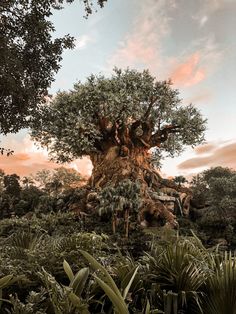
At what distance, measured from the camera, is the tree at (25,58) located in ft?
36.4

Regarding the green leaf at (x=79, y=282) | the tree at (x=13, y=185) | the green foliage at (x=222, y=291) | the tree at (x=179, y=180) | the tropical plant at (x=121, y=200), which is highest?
the tree at (x=13, y=185)

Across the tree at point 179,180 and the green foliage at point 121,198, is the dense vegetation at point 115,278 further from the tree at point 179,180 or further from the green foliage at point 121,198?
the tree at point 179,180

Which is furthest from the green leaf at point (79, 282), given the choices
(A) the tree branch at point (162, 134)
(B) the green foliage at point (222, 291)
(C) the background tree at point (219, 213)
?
(A) the tree branch at point (162, 134)

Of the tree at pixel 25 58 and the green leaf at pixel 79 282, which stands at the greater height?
the tree at pixel 25 58

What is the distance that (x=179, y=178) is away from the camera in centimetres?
4181

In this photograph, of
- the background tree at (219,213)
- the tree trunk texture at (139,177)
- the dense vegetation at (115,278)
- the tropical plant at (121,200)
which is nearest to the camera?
the dense vegetation at (115,278)

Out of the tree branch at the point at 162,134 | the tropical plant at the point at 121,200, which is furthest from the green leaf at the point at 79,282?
the tree branch at the point at 162,134

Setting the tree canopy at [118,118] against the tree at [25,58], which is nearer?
the tree at [25,58]

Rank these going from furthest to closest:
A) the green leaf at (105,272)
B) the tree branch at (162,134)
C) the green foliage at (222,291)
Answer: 1. the tree branch at (162,134)
2. the green foliage at (222,291)
3. the green leaf at (105,272)

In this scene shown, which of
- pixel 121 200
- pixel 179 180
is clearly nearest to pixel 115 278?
pixel 121 200

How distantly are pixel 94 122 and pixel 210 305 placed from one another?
Result: 3147cm

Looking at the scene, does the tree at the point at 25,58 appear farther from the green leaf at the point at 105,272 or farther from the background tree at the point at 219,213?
the background tree at the point at 219,213

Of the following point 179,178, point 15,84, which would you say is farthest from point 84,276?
point 179,178

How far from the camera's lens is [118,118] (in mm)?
33750
